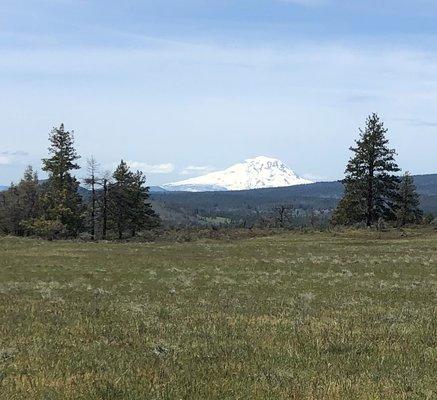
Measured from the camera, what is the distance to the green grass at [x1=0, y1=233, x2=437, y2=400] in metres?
8.37

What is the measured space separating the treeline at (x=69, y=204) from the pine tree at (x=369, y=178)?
37991 millimetres

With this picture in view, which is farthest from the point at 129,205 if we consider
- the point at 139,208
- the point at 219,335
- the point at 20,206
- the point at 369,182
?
the point at 219,335

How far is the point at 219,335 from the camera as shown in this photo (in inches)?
507

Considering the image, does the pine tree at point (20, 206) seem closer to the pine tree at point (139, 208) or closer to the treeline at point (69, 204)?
the treeline at point (69, 204)

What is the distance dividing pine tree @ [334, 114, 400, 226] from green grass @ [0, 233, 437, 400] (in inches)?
2059

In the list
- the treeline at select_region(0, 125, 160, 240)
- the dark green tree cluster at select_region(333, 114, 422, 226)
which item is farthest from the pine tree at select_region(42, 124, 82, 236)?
the dark green tree cluster at select_region(333, 114, 422, 226)

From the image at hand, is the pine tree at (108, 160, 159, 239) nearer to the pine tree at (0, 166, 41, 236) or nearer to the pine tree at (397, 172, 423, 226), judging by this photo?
the pine tree at (0, 166, 41, 236)

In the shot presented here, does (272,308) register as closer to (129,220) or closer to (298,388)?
(298,388)

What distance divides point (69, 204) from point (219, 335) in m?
77.2

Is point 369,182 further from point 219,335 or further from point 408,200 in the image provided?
point 219,335

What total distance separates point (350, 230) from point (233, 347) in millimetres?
60590

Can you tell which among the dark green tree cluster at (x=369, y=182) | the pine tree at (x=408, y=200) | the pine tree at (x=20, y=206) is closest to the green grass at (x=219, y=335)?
the dark green tree cluster at (x=369, y=182)

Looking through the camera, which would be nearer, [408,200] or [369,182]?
[369,182]

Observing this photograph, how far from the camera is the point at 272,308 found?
17.8 metres
